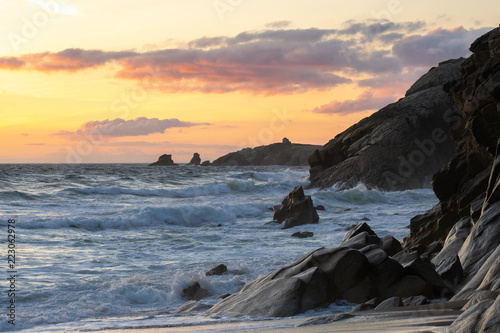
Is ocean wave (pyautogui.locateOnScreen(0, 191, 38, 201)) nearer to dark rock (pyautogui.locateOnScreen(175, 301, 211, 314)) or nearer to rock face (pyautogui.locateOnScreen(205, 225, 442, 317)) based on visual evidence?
dark rock (pyautogui.locateOnScreen(175, 301, 211, 314))

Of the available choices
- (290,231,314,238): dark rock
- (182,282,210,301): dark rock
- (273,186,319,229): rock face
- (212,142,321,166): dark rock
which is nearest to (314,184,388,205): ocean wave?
(273,186,319,229): rock face

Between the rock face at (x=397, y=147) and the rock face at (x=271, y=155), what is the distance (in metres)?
107

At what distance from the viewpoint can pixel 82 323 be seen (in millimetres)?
10086

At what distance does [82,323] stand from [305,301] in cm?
406

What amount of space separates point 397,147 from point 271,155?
11682cm

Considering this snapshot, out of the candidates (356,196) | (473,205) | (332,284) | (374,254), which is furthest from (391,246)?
(356,196)

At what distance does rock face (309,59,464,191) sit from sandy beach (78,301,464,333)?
3551 cm

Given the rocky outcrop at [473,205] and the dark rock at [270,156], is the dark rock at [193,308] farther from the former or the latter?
the dark rock at [270,156]

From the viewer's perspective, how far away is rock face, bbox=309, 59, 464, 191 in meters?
43.3

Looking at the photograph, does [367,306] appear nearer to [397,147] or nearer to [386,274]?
[386,274]

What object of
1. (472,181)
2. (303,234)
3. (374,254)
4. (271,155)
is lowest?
(303,234)

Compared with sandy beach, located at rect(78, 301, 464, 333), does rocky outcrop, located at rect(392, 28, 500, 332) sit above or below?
above

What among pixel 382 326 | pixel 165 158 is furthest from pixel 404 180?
pixel 165 158

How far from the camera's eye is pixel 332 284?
32.1 feet
